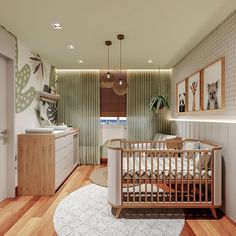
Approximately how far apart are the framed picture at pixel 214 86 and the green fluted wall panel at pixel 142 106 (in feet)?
6.97

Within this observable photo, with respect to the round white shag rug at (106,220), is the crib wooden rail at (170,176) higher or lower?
higher

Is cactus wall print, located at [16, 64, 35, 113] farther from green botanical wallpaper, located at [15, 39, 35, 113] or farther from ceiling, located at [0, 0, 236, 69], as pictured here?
ceiling, located at [0, 0, 236, 69]

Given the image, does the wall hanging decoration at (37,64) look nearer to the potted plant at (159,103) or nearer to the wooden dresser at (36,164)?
the wooden dresser at (36,164)

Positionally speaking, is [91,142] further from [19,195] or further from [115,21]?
[115,21]

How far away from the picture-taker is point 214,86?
2.95m

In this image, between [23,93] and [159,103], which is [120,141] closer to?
[159,103]

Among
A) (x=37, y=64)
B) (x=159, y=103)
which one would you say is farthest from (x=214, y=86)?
(x=37, y=64)

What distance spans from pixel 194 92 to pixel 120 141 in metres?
1.51

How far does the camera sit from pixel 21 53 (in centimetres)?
347

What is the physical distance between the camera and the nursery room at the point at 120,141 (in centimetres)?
240

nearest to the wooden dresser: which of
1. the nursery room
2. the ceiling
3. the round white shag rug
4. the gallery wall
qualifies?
the nursery room

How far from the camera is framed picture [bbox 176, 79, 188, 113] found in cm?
407

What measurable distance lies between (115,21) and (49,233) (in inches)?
99.6

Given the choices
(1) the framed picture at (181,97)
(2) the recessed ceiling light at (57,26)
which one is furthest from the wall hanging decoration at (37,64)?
(1) the framed picture at (181,97)
